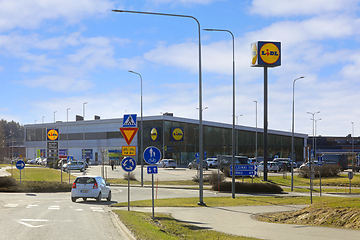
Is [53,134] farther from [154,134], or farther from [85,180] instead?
[85,180]

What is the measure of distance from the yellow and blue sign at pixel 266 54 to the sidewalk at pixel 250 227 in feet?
98.5

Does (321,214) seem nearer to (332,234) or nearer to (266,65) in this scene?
(332,234)

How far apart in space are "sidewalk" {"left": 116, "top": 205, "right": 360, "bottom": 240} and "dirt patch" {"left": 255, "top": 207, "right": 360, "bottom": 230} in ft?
2.60

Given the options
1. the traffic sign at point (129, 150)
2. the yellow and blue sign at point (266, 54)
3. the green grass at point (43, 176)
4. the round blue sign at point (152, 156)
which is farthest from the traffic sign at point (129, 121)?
the yellow and blue sign at point (266, 54)

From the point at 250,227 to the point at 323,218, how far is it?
2723 millimetres

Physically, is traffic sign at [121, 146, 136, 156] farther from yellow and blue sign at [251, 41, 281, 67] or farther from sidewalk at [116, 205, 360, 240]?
yellow and blue sign at [251, 41, 281, 67]

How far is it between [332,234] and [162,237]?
16.0 feet

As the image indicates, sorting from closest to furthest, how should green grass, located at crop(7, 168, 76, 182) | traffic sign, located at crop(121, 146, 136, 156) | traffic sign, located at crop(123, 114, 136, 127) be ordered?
A: traffic sign, located at crop(123, 114, 136, 127)
traffic sign, located at crop(121, 146, 136, 156)
green grass, located at crop(7, 168, 76, 182)

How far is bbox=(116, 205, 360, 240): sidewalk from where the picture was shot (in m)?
10.9

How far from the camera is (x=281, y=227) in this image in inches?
501

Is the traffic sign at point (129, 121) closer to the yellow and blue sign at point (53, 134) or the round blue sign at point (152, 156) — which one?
the round blue sign at point (152, 156)

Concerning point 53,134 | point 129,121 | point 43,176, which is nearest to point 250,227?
point 129,121

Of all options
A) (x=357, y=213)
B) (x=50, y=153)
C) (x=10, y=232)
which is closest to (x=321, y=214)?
(x=357, y=213)

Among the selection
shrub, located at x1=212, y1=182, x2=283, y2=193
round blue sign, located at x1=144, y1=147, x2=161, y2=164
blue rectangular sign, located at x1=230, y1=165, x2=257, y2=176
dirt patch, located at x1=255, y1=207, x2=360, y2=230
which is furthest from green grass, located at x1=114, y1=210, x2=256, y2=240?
shrub, located at x1=212, y1=182, x2=283, y2=193
